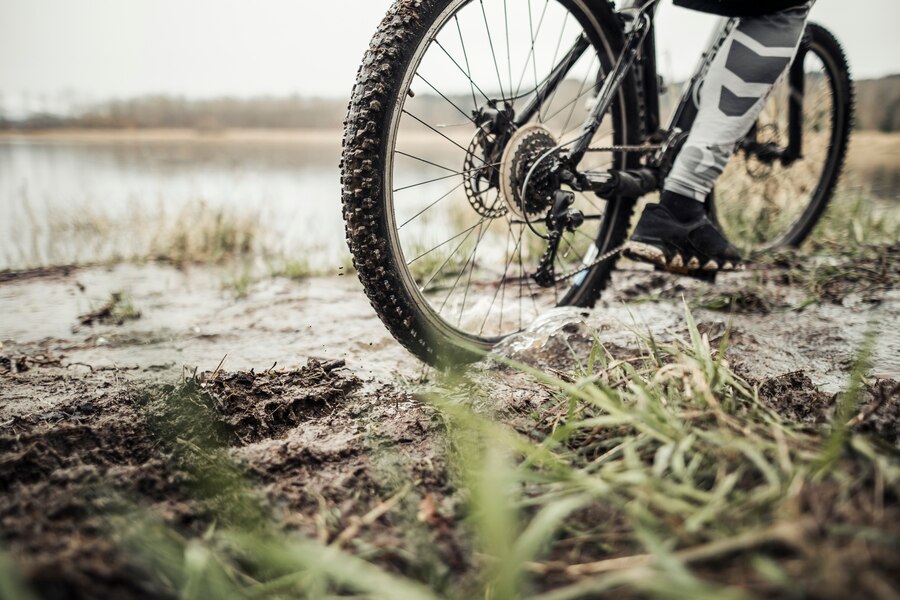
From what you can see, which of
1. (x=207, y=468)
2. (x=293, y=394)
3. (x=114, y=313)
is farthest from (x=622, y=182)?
(x=114, y=313)

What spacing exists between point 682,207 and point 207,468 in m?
1.48

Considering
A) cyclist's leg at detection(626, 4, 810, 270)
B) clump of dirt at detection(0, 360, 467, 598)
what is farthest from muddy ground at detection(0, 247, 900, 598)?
cyclist's leg at detection(626, 4, 810, 270)

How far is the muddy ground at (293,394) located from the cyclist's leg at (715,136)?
0.28 metres

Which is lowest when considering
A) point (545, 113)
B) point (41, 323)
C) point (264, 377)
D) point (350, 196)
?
point (41, 323)

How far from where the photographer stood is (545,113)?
176 centimetres

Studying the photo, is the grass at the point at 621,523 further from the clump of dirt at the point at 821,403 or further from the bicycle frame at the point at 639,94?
the bicycle frame at the point at 639,94

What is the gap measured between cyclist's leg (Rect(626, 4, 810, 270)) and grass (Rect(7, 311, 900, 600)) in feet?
2.72

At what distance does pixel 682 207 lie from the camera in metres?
1.73

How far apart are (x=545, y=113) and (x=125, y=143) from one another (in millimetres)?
22417

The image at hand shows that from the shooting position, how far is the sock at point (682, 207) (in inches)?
68.1

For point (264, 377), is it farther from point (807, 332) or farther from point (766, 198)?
point (766, 198)

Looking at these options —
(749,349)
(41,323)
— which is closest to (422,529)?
(749,349)

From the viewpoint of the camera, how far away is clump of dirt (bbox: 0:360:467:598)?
2.28 ft

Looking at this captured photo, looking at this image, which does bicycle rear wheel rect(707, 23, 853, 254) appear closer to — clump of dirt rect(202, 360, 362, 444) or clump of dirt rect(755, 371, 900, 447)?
clump of dirt rect(755, 371, 900, 447)
